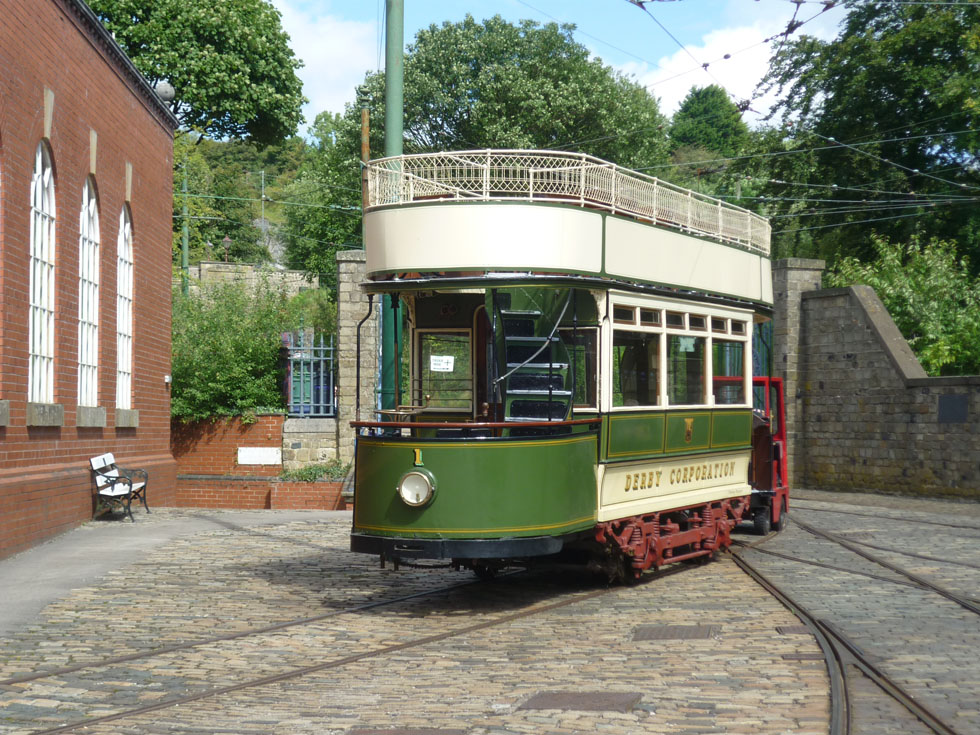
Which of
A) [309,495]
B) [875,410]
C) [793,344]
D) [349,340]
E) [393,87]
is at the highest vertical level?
[393,87]

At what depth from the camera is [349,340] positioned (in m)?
22.6

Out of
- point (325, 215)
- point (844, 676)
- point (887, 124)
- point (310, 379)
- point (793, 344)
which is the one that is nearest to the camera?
point (844, 676)

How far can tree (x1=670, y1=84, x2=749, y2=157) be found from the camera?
79375mm

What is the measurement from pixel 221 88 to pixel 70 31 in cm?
2214

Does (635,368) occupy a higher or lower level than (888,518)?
higher

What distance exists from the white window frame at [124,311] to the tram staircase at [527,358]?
37.0 feet

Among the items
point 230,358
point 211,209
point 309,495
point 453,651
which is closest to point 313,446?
point 309,495

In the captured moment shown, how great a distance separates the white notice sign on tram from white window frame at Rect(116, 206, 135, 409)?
32.3 feet

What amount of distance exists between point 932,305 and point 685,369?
16.6 meters

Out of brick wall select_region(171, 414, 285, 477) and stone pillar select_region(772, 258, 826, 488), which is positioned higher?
stone pillar select_region(772, 258, 826, 488)

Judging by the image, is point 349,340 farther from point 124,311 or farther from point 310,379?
point 124,311

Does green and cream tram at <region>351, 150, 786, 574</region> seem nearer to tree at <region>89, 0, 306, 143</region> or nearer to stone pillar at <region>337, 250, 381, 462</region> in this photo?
stone pillar at <region>337, 250, 381, 462</region>

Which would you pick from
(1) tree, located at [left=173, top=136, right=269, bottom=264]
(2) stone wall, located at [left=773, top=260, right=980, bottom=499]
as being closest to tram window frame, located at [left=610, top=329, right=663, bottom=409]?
(2) stone wall, located at [left=773, top=260, right=980, bottom=499]

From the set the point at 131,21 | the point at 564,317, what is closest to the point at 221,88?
the point at 131,21
